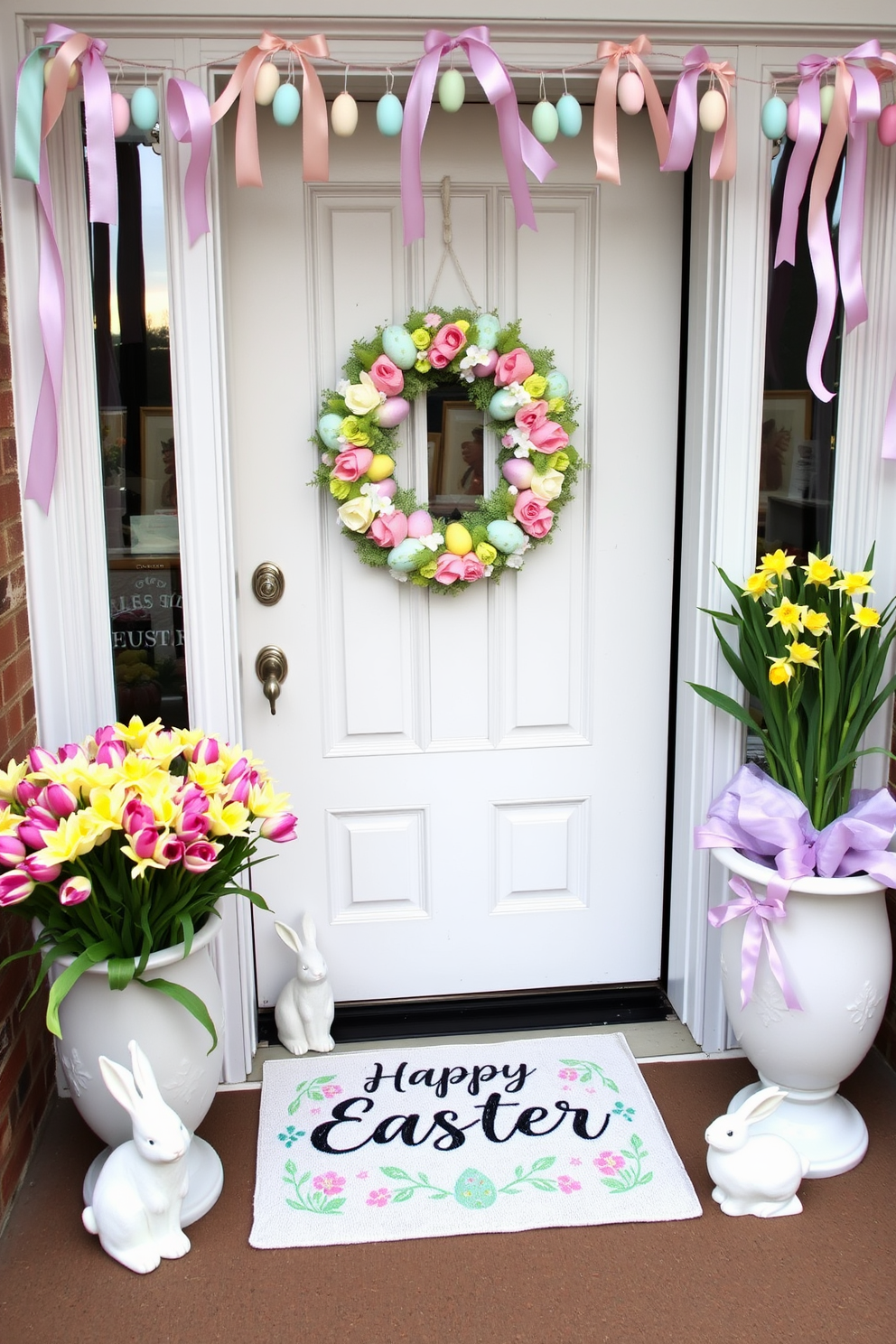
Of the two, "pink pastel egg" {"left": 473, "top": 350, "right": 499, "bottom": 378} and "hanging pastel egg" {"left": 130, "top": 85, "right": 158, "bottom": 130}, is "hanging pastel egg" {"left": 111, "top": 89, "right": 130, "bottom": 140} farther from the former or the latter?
"pink pastel egg" {"left": 473, "top": 350, "right": 499, "bottom": 378}

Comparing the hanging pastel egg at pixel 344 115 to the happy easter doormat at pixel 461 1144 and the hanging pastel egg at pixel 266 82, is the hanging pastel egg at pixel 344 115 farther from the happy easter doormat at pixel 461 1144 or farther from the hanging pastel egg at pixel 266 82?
the happy easter doormat at pixel 461 1144

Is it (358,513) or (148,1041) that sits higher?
(358,513)

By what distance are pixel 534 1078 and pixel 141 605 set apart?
1261mm

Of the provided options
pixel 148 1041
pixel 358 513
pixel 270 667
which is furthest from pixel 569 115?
pixel 148 1041

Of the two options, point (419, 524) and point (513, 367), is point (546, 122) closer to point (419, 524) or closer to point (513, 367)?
point (513, 367)

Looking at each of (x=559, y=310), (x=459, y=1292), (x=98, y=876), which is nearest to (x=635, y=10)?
(x=559, y=310)

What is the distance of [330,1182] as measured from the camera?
2.08 m

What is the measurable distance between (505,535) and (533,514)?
0.23ft

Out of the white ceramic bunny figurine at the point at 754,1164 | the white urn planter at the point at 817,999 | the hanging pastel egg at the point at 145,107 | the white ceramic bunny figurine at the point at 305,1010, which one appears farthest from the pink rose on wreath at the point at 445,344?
the white ceramic bunny figurine at the point at 754,1164

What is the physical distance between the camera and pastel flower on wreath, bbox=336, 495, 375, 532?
7.52 feet

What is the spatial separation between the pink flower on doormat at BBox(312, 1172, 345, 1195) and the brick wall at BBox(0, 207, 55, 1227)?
54cm

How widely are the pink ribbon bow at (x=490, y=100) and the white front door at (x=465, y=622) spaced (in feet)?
1.06

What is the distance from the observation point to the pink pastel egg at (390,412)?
7.49ft

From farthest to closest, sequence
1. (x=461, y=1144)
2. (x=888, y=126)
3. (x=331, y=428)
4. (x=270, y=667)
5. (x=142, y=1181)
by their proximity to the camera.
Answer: (x=270, y=667) → (x=331, y=428) → (x=461, y=1144) → (x=888, y=126) → (x=142, y=1181)
